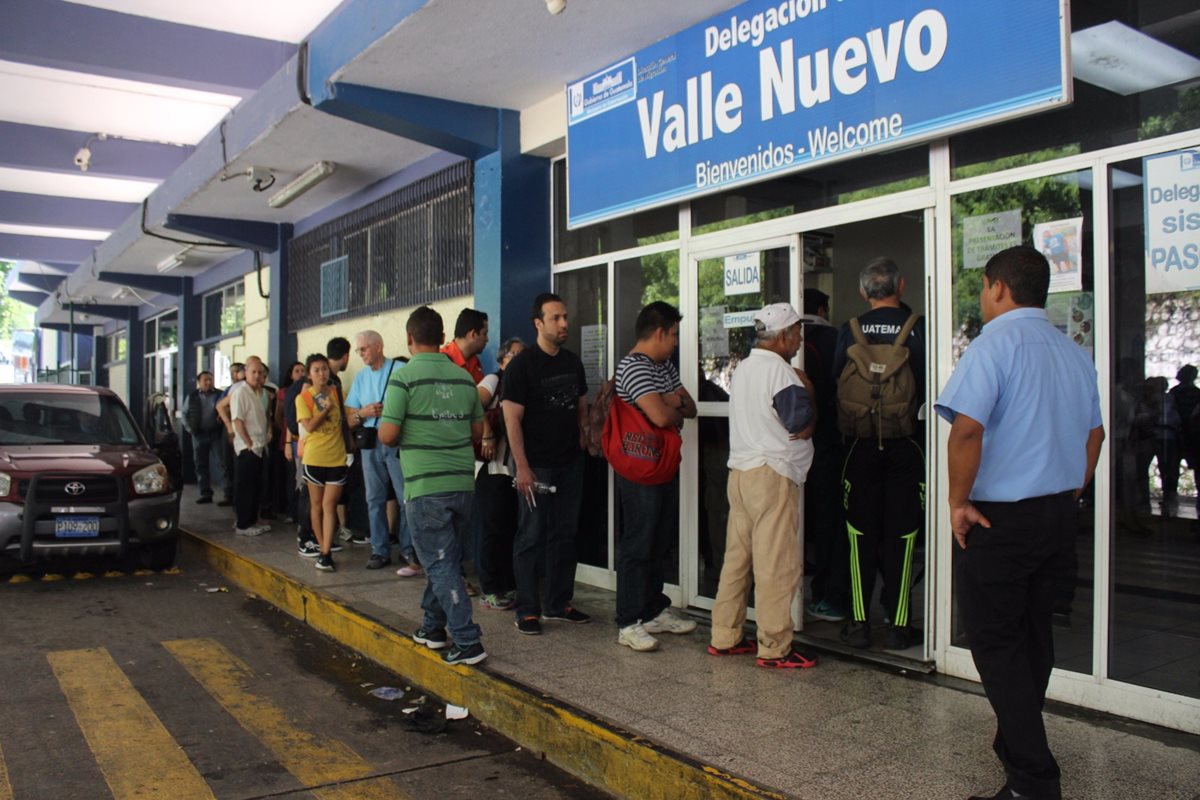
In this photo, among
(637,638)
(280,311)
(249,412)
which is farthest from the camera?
(280,311)

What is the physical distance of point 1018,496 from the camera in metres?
3.32

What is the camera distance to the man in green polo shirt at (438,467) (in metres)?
5.14

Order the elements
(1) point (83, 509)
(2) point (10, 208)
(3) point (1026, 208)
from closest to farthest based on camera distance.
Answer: (3) point (1026, 208) < (1) point (83, 509) < (2) point (10, 208)

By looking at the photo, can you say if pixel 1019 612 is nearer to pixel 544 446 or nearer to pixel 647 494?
pixel 647 494

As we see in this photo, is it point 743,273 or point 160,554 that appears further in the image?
point 160,554

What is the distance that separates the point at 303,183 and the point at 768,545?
6.93 m

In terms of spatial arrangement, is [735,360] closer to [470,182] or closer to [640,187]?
[640,187]

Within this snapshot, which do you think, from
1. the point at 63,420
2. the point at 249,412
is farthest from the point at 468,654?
the point at 249,412

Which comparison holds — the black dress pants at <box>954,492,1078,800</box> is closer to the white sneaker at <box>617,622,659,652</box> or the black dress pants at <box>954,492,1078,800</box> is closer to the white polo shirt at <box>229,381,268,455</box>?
the white sneaker at <box>617,622,659,652</box>

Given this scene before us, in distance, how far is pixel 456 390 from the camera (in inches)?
207

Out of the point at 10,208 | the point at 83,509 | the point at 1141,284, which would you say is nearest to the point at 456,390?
the point at 1141,284

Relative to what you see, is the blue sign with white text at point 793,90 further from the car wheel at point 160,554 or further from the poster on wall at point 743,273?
the car wheel at point 160,554

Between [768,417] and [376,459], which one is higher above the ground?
[768,417]

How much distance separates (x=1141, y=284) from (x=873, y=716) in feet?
7.09
